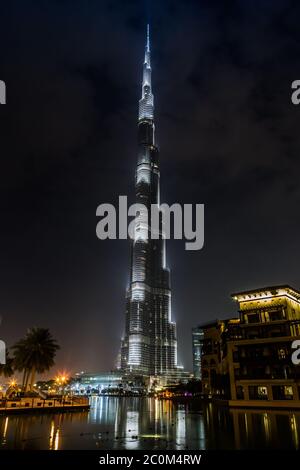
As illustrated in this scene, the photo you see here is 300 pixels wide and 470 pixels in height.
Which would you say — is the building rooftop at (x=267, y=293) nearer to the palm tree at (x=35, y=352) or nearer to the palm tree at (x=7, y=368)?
the palm tree at (x=35, y=352)

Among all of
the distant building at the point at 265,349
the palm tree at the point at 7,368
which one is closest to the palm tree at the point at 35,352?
the palm tree at the point at 7,368

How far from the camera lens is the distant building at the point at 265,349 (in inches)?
2142

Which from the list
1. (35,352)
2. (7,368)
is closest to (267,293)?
(35,352)

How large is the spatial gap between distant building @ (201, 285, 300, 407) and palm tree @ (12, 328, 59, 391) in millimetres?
33623

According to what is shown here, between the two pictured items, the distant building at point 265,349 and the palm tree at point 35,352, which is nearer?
the distant building at point 265,349

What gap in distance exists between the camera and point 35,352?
65000 mm

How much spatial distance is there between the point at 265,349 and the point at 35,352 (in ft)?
136

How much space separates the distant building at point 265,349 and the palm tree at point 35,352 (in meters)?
33.6

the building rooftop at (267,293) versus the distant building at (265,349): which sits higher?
the building rooftop at (267,293)
